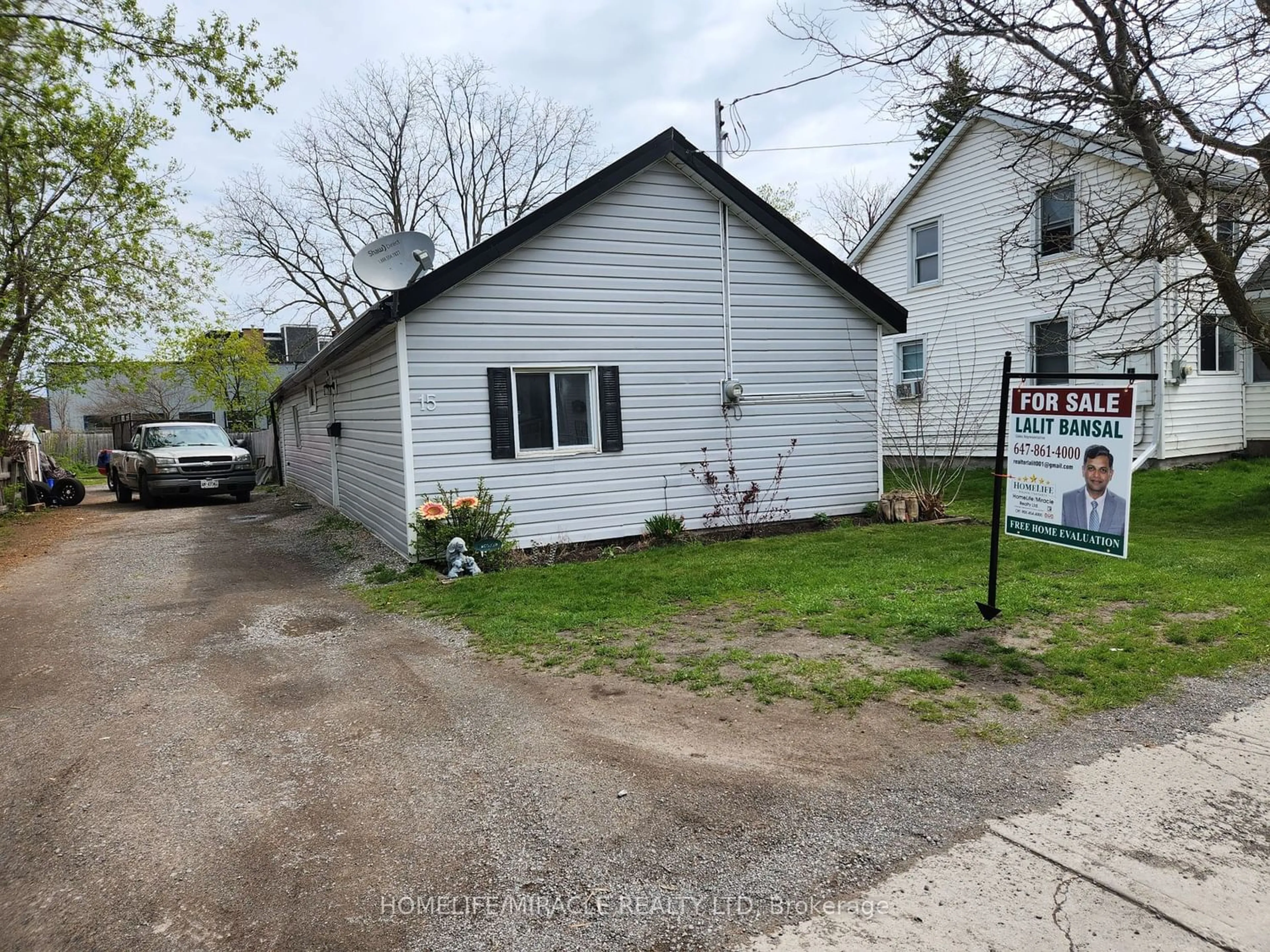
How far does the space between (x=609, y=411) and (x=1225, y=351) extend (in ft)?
46.4

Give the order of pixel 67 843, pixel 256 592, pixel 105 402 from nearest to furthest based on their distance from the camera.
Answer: pixel 67 843 < pixel 256 592 < pixel 105 402

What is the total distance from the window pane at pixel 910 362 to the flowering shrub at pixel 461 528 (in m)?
13.7

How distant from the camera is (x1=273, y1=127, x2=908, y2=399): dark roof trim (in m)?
8.57

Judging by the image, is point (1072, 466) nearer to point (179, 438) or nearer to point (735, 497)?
point (735, 497)

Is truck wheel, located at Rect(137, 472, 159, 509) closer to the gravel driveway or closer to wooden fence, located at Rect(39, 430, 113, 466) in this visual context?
the gravel driveway

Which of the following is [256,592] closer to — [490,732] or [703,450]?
[490,732]

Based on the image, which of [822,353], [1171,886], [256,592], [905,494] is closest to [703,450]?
[822,353]

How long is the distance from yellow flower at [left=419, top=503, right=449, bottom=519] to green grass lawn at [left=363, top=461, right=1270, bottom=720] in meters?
0.73

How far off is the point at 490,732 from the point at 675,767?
1107 millimetres

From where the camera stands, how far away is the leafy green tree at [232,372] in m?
33.0

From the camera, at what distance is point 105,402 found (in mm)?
45562

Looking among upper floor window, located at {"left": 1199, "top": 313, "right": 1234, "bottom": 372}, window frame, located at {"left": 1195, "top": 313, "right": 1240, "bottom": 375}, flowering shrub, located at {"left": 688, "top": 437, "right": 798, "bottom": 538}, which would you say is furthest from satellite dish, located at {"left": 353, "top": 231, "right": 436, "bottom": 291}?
upper floor window, located at {"left": 1199, "top": 313, "right": 1234, "bottom": 372}

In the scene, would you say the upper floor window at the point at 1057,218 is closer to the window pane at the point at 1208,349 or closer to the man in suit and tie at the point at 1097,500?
the window pane at the point at 1208,349

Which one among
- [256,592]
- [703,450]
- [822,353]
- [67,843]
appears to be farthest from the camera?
[822,353]
